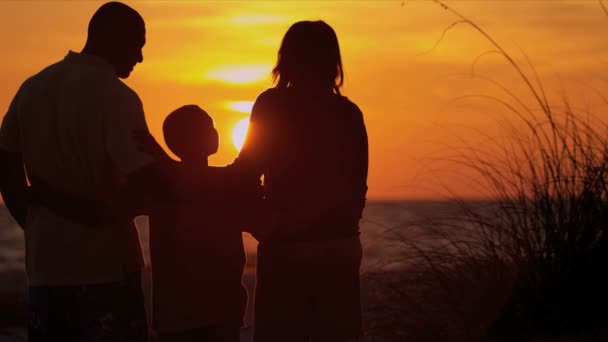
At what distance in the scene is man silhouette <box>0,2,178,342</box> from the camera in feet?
10.3

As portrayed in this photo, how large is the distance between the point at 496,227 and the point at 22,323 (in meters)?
4.17

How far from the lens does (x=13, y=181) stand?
334 cm

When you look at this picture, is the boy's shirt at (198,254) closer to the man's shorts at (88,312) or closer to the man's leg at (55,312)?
the man's shorts at (88,312)

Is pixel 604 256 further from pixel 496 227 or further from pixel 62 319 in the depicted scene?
pixel 62 319

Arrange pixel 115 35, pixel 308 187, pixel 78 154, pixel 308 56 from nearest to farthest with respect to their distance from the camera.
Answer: pixel 78 154 < pixel 115 35 < pixel 308 187 < pixel 308 56

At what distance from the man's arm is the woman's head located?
98cm

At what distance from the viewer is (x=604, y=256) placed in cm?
505

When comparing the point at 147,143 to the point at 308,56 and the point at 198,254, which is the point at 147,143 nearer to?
the point at 198,254

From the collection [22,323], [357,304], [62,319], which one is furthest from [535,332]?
[22,323]

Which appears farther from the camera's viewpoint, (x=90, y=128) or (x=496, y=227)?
(x=496, y=227)

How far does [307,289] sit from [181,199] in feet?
1.85

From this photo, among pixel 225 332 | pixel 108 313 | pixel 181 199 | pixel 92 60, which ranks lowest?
pixel 225 332

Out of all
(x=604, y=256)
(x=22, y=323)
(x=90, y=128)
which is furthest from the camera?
(x=22, y=323)

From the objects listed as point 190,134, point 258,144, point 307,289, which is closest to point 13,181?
point 190,134
